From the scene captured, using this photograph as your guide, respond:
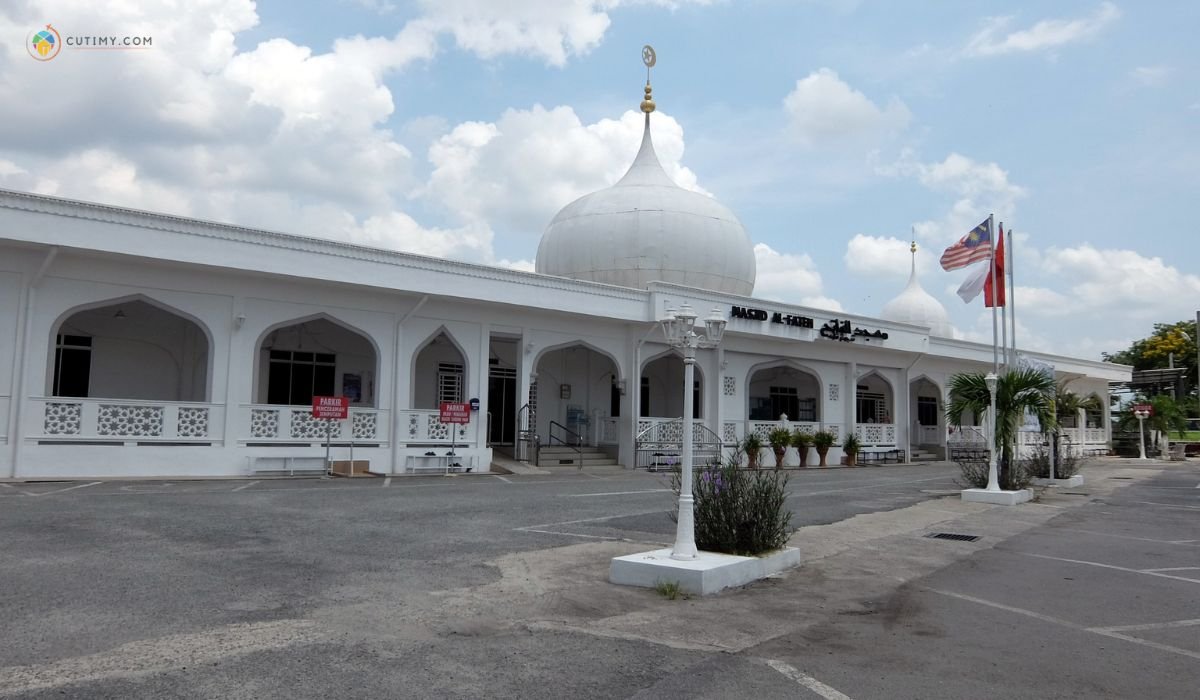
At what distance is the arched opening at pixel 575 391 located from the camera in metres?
24.7

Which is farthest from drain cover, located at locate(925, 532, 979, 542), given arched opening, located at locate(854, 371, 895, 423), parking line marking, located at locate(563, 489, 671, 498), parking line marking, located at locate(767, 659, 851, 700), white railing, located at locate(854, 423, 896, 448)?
arched opening, located at locate(854, 371, 895, 423)

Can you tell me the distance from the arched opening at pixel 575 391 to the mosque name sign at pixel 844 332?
7.14 meters

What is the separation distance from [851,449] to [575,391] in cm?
936

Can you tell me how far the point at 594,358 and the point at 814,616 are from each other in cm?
1929

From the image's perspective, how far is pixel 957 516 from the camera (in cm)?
1391

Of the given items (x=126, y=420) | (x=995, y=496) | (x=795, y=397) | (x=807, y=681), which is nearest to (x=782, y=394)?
(x=795, y=397)

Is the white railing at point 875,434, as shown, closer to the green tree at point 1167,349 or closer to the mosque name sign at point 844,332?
the mosque name sign at point 844,332

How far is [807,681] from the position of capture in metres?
4.86

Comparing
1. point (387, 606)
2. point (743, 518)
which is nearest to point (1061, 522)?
point (743, 518)

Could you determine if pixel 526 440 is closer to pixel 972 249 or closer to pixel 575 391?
pixel 575 391

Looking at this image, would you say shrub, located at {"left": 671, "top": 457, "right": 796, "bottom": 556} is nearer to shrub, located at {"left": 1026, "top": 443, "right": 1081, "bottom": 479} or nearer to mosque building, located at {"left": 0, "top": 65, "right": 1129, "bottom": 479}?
mosque building, located at {"left": 0, "top": 65, "right": 1129, "bottom": 479}

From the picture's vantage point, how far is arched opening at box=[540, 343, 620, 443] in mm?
24656

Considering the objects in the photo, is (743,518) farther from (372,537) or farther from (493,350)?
(493,350)

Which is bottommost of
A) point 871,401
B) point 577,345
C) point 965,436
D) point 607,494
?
point 607,494
